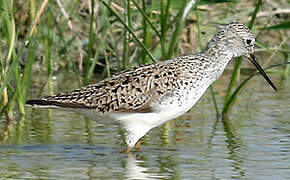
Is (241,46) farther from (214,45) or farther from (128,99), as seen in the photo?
(128,99)

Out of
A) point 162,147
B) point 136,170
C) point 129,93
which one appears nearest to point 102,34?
point 129,93

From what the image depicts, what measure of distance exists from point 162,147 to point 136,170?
1115 mm

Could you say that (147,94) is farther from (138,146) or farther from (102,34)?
(102,34)

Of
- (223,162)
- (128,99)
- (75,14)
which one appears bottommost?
(223,162)

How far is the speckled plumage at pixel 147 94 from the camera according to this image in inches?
344

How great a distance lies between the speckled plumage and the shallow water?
26cm

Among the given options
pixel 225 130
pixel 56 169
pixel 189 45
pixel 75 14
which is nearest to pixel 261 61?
pixel 189 45

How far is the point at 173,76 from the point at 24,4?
20.2ft

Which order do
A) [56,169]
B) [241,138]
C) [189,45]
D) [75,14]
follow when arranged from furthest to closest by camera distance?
[189,45]
[75,14]
[241,138]
[56,169]

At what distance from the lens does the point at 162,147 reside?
916 cm

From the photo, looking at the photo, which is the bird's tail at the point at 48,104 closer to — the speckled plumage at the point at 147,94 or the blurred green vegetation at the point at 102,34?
the speckled plumage at the point at 147,94

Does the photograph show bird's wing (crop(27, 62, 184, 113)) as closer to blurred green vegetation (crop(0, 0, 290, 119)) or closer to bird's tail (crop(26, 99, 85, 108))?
bird's tail (crop(26, 99, 85, 108))

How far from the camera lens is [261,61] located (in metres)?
14.9

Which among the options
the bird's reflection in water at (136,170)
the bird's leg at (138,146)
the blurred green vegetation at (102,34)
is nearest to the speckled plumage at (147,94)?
the bird's leg at (138,146)
